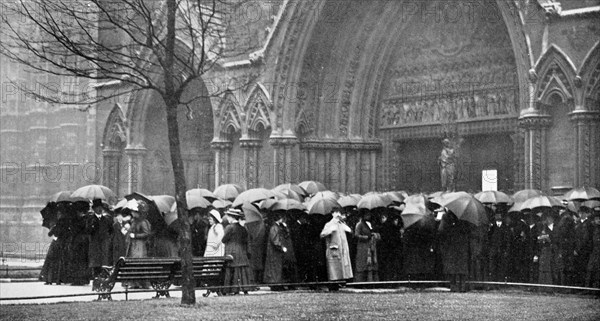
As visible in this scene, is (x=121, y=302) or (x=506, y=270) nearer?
(x=121, y=302)

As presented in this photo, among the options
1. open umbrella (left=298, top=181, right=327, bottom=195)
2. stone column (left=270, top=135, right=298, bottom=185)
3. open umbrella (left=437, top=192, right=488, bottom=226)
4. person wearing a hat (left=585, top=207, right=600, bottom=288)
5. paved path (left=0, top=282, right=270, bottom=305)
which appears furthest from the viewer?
stone column (left=270, top=135, right=298, bottom=185)

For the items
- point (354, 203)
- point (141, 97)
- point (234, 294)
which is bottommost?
point (234, 294)

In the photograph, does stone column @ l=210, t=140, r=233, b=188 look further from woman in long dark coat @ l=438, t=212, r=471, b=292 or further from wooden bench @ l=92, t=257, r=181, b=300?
wooden bench @ l=92, t=257, r=181, b=300

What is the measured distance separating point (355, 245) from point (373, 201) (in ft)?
4.15

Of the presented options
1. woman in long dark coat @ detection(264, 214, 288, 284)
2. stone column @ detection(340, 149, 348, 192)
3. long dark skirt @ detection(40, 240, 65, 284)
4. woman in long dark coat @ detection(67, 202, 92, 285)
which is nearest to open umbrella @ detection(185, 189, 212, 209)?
woman in long dark coat @ detection(264, 214, 288, 284)

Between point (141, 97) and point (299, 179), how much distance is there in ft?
22.9

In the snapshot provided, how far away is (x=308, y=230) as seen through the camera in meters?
20.1

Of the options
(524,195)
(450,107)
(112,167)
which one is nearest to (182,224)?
(524,195)

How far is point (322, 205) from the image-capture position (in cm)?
1920

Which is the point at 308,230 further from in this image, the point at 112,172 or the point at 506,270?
A: the point at 112,172

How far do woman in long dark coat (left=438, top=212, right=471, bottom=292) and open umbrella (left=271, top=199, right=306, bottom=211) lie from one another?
8.44 feet

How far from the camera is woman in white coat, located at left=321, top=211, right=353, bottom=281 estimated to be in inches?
751

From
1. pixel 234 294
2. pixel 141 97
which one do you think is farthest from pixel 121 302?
pixel 141 97

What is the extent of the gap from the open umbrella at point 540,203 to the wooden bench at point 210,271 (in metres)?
5.18
